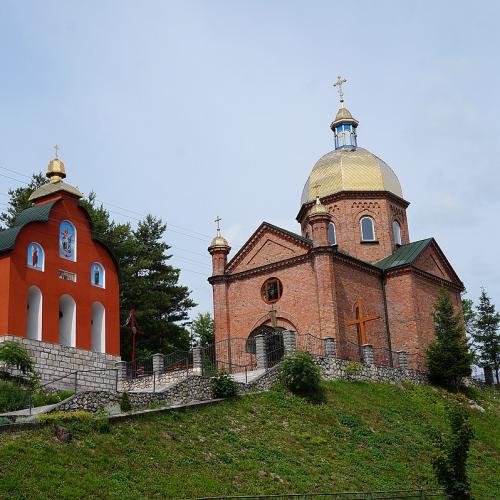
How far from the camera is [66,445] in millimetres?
16062

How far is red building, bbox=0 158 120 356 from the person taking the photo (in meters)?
25.5

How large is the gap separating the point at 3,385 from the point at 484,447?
14230 millimetres

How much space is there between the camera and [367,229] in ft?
120

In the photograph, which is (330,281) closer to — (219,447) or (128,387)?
(128,387)

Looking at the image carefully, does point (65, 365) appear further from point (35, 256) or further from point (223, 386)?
point (223, 386)

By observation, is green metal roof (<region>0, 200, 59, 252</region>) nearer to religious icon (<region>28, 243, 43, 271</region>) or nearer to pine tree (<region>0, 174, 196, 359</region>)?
religious icon (<region>28, 243, 43, 271</region>)

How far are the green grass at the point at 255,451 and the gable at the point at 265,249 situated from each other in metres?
7.73

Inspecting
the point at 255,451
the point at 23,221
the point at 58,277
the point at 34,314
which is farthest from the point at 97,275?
the point at 255,451

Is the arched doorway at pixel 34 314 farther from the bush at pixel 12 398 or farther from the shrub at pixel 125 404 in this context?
the shrub at pixel 125 404

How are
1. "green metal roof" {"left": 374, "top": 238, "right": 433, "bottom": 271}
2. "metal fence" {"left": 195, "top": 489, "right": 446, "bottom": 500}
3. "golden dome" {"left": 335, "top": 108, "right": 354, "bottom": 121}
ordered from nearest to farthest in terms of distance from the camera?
"metal fence" {"left": 195, "top": 489, "right": 446, "bottom": 500} < "green metal roof" {"left": 374, "top": 238, "right": 433, "bottom": 271} < "golden dome" {"left": 335, "top": 108, "right": 354, "bottom": 121}

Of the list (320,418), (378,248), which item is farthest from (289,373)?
(378,248)

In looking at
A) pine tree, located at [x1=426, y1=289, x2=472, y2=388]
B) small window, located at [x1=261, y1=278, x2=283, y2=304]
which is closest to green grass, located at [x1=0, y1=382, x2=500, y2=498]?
pine tree, located at [x1=426, y1=289, x2=472, y2=388]

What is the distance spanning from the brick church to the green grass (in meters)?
5.24

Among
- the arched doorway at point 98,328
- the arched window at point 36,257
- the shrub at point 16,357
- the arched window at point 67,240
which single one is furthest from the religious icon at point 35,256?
the shrub at point 16,357
